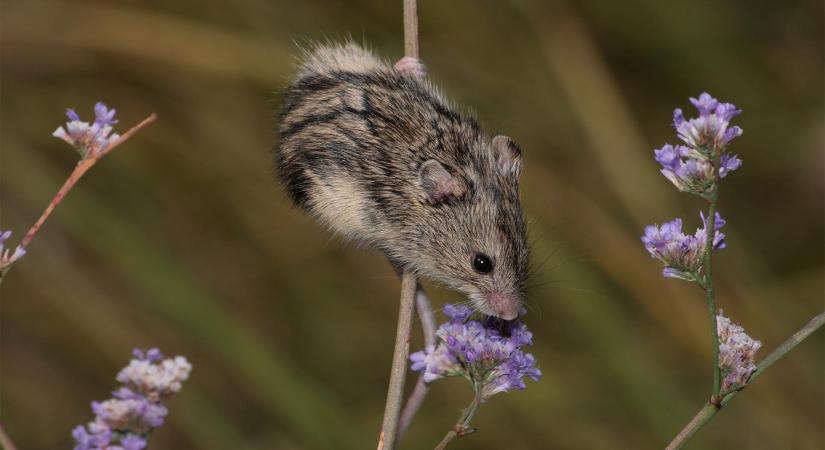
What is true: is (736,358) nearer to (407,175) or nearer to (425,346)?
(425,346)

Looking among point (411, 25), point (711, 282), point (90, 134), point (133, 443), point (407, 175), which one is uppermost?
point (411, 25)

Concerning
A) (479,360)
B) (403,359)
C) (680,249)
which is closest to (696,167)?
(680,249)

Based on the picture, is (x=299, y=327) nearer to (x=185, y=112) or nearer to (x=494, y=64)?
(x=185, y=112)

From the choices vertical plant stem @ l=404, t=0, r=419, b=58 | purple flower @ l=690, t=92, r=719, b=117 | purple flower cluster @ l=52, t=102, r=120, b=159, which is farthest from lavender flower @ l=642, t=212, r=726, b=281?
purple flower cluster @ l=52, t=102, r=120, b=159

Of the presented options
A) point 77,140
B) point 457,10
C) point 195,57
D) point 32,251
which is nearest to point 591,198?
point 457,10

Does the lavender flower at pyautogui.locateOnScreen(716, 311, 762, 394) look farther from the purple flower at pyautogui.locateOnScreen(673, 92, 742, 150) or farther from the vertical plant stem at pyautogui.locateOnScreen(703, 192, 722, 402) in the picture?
the purple flower at pyautogui.locateOnScreen(673, 92, 742, 150)
